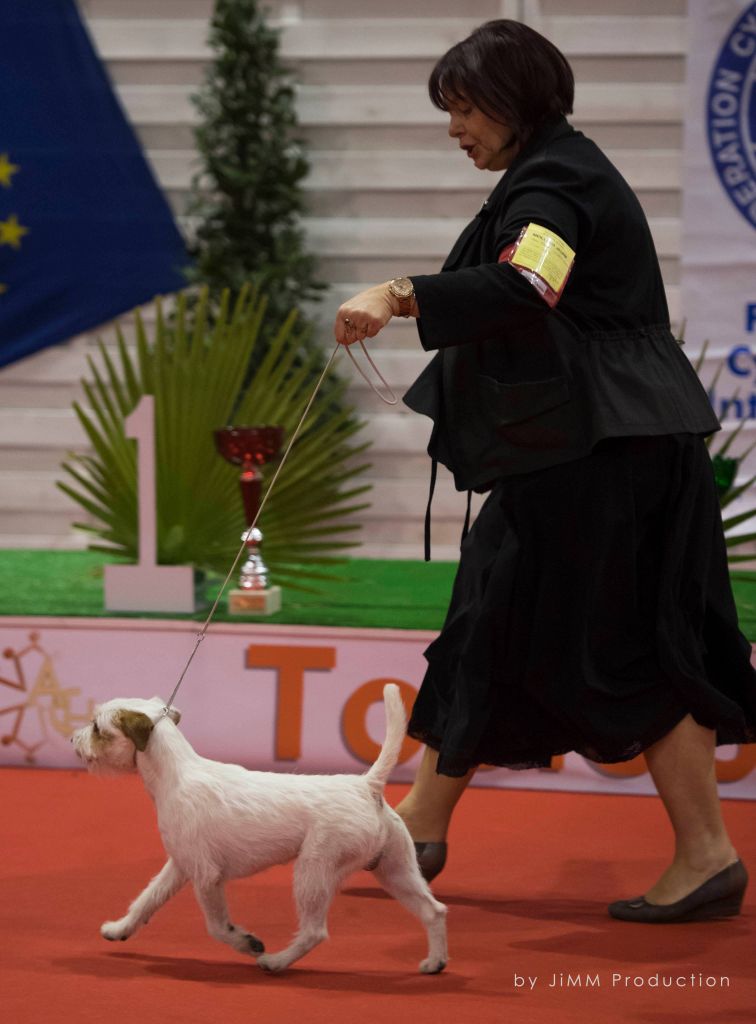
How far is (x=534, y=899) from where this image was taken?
2514 millimetres

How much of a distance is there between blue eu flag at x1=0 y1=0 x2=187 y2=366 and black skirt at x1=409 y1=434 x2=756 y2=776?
3.44 metres

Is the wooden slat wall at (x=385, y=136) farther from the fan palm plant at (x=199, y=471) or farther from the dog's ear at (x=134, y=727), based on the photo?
the dog's ear at (x=134, y=727)

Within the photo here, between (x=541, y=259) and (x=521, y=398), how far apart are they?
0.87 feet

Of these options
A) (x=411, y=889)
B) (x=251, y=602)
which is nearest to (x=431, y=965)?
(x=411, y=889)

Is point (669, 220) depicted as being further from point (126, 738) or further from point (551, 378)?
point (126, 738)

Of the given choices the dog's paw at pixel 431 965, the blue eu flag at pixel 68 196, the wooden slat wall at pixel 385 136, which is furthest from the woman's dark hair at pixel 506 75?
the blue eu flag at pixel 68 196

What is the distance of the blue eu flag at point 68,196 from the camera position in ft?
17.7

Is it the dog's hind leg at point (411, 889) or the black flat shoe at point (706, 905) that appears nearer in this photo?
the dog's hind leg at point (411, 889)

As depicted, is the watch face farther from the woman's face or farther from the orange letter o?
the orange letter o

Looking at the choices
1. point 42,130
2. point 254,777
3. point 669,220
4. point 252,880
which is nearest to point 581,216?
point 254,777

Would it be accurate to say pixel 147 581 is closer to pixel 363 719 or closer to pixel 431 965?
pixel 363 719

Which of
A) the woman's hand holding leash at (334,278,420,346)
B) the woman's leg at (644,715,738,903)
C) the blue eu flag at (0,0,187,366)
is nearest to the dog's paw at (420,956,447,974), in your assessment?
the woman's leg at (644,715,738,903)

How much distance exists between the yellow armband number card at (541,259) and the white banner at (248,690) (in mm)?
1389

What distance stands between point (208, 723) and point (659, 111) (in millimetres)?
3138
